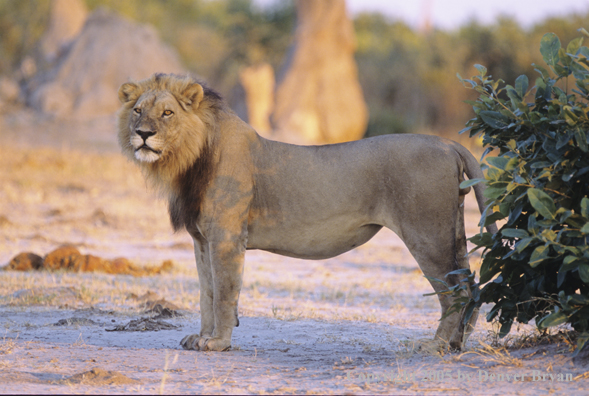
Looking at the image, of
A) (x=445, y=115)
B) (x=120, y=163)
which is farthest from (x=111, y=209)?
(x=445, y=115)

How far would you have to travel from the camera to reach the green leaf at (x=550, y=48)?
479 cm

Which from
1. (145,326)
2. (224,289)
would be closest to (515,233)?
(224,289)

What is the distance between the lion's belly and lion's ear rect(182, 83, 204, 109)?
1.12 m

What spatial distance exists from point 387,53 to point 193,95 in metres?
33.1

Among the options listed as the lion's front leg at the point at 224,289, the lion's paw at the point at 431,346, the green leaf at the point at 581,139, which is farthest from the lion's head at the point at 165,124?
the green leaf at the point at 581,139

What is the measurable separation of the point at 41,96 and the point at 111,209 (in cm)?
979

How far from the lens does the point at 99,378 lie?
412 cm

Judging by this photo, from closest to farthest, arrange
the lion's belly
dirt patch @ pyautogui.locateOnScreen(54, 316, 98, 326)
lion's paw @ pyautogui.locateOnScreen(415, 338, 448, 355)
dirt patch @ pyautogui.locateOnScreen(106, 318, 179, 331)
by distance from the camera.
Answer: lion's paw @ pyautogui.locateOnScreen(415, 338, 448, 355)
the lion's belly
dirt patch @ pyautogui.locateOnScreen(106, 318, 179, 331)
dirt patch @ pyautogui.locateOnScreen(54, 316, 98, 326)

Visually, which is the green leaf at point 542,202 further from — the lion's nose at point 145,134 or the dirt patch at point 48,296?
the dirt patch at point 48,296

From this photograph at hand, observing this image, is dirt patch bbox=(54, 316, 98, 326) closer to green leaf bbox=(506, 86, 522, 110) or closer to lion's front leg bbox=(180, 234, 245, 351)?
lion's front leg bbox=(180, 234, 245, 351)

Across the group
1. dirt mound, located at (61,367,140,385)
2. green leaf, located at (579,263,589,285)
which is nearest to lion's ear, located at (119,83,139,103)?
dirt mound, located at (61,367,140,385)

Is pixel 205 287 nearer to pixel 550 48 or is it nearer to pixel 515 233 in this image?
pixel 515 233

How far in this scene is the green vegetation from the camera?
2961cm

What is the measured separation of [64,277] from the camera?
8.64 m
